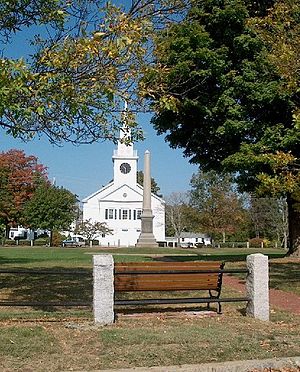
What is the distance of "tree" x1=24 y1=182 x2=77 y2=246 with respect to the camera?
6988cm

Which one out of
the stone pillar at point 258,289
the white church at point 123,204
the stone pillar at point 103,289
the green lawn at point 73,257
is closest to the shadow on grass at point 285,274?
the green lawn at point 73,257

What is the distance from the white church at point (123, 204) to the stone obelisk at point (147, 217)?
18.5 m

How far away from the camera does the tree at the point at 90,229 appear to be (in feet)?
255

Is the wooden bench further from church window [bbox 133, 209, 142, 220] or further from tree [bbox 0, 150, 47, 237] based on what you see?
church window [bbox 133, 209, 142, 220]

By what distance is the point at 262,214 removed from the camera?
77812 millimetres

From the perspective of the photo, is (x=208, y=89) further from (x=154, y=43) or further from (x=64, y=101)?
(x=64, y=101)

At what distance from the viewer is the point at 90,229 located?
78.0m

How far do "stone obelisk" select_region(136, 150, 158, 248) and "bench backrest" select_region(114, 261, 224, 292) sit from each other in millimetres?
50099

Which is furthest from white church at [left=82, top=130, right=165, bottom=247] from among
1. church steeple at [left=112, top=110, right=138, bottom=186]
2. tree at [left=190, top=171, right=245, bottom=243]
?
tree at [left=190, top=171, right=245, bottom=243]

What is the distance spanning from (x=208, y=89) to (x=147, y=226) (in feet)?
139

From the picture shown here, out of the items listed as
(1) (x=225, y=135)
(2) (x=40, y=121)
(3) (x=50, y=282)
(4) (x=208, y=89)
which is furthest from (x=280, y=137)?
(2) (x=40, y=121)

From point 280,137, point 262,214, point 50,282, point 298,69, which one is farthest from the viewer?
point 262,214

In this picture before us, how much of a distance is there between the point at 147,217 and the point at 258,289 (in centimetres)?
5341

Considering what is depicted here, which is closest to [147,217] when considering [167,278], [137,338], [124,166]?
[124,166]
